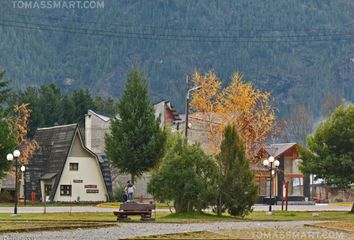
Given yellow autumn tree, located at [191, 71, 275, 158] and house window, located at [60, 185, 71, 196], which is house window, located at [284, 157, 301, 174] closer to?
yellow autumn tree, located at [191, 71, 275, 158]

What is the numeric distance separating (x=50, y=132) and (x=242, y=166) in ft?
147

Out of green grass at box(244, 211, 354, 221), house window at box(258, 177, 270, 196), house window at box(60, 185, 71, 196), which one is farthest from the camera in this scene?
house window at box(258, 177, 270, 196)

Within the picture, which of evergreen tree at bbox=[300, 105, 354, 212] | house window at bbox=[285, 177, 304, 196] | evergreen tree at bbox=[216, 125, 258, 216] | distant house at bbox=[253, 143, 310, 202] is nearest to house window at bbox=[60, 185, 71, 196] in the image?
distant house at bbox=[253, 143, 310, 202]

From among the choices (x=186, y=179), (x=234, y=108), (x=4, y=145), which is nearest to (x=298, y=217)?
(x=186, y=179)

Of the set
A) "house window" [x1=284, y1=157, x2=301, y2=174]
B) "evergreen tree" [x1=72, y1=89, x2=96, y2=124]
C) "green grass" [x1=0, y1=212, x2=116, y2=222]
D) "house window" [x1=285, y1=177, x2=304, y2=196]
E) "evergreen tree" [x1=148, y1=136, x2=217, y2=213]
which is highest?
"evergreen tree" [x1=72, y1=89, x2=96, y2=124]

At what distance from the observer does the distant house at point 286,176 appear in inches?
3250

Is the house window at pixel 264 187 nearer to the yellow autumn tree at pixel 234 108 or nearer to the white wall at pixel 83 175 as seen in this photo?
the yellow autumn tree at pixel 234 108

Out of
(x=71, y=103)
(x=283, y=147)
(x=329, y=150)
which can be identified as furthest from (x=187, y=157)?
(x=71, y=103)

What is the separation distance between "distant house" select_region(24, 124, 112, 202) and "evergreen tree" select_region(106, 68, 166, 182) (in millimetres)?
10097

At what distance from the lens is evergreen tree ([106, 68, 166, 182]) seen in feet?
219

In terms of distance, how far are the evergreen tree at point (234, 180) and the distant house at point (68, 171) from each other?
38020mm

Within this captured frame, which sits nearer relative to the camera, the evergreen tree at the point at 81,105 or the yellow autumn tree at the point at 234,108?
the yellow autumn tree at the point at 234,108

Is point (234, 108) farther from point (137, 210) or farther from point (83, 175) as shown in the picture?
point (137, 210)

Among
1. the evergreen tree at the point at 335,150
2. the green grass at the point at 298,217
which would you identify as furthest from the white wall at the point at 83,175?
the green grass at the point at 298,217
